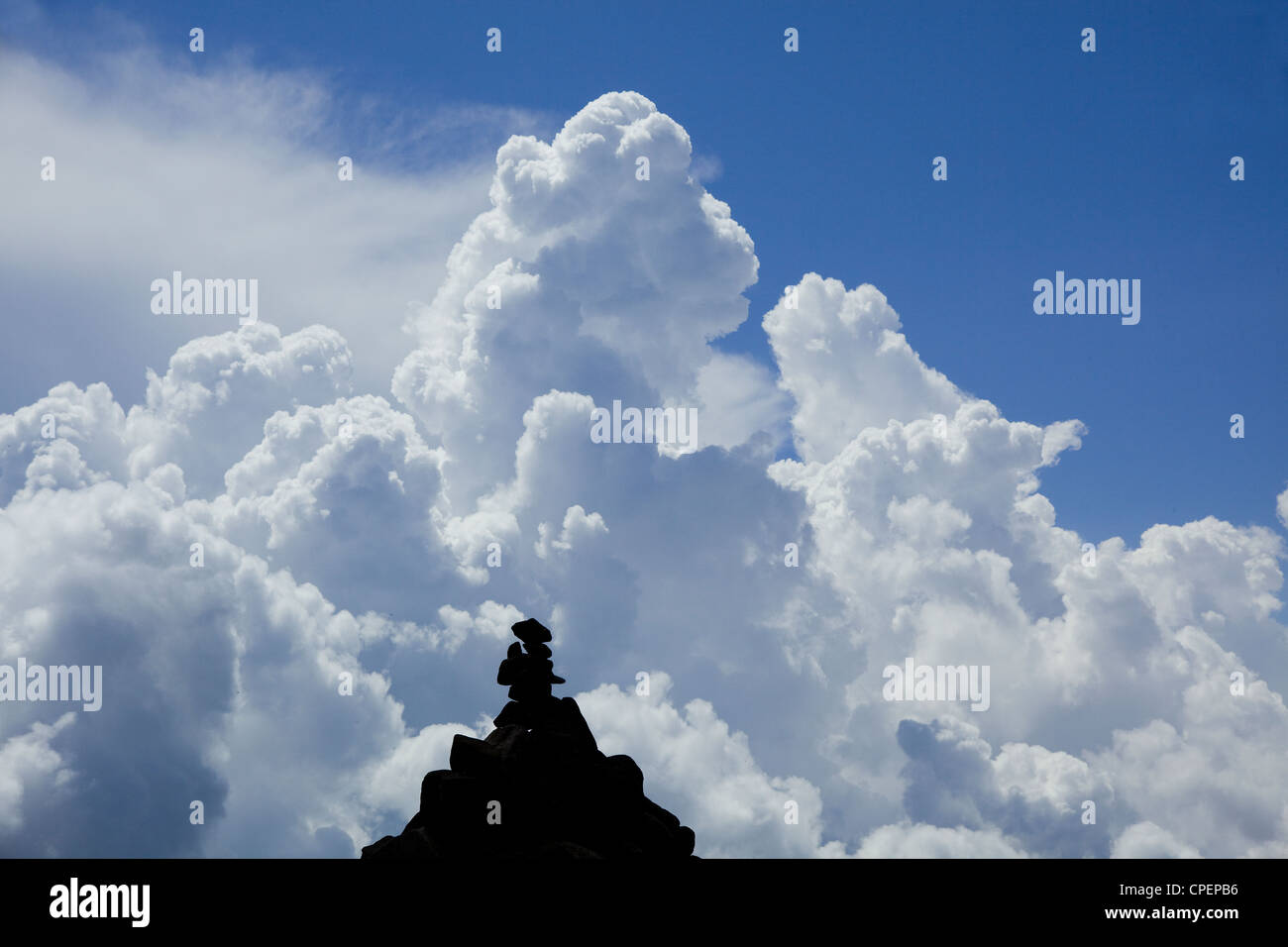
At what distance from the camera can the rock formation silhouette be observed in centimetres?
2834

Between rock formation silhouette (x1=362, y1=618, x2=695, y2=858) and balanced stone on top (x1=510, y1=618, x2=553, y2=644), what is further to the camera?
balanced stone on top (x1=510, y1=618, x2=553, y2=644)

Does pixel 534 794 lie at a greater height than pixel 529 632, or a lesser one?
lesser

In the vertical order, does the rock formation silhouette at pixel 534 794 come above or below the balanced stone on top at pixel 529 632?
below

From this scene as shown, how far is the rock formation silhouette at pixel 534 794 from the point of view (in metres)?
28.3

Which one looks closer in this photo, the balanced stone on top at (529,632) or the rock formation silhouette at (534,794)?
the rock formation silhouette at (534,794)

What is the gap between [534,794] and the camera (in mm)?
29422

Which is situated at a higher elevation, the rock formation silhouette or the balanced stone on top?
the balanced stone on top
